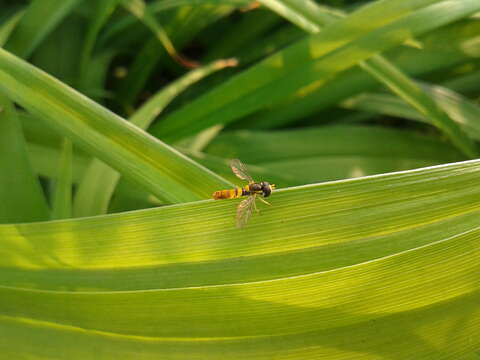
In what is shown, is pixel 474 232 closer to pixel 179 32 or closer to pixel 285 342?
pixel 285 342

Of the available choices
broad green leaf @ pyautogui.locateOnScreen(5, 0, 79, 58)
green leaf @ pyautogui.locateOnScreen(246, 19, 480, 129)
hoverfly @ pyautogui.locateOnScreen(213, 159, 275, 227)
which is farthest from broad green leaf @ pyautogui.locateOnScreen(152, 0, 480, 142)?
hoverfly @ pyautogui.locateOnScreen(213, 159, 275, 227)

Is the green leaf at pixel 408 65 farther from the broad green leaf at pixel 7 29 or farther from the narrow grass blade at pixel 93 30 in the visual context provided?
the broad green leaf at pixel 7 29

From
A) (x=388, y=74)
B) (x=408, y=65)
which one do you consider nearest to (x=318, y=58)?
(x=388, y=74)

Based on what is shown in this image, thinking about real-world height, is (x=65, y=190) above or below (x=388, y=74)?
below

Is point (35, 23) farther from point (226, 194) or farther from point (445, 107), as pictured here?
point (445, 107)

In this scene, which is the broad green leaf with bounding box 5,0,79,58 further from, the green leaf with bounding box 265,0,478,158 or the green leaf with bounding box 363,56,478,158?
the green leaf with bounding box 363,56,478,158

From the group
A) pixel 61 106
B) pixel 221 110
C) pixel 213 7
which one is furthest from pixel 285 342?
pixel 213 7
